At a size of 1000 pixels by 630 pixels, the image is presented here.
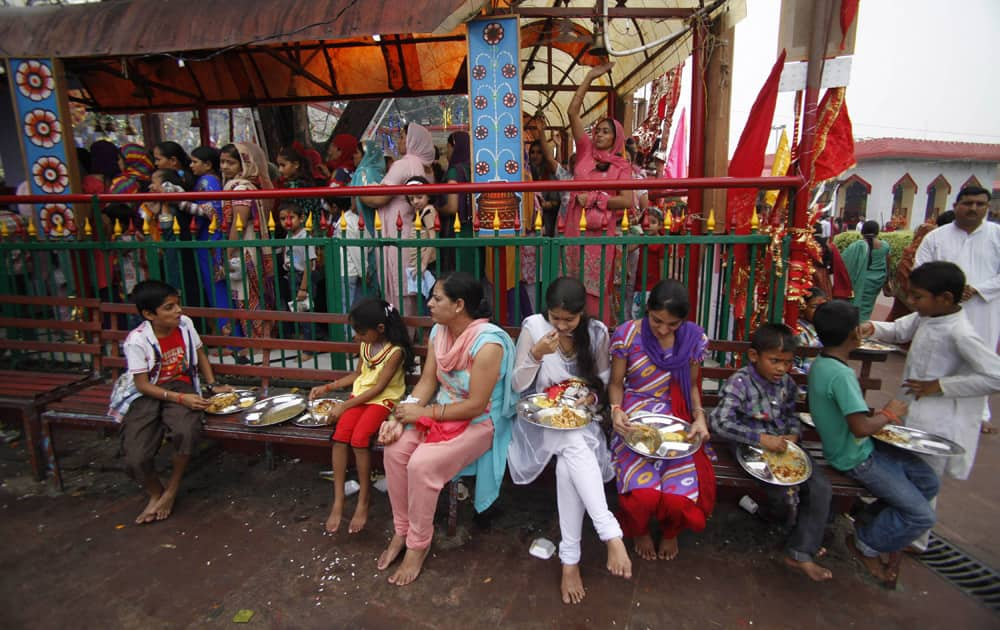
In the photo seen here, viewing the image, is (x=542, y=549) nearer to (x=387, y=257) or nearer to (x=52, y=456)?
(x=387, y=257)

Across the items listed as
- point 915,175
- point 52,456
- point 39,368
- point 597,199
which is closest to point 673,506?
point 597,199

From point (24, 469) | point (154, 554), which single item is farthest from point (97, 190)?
point (154, 554)

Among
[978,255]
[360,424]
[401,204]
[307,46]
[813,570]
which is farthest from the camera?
[307,46]

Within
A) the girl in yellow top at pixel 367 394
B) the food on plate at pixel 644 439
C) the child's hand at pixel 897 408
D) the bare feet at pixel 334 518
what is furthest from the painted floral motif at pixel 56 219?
the child's hand at pixel 897 408

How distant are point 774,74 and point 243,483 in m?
4.32

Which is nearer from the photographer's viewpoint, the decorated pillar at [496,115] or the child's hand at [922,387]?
the child's hand at [922,387]

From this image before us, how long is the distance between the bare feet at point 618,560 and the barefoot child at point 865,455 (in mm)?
1129

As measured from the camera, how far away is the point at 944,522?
2.84 meters

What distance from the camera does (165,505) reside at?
9.44ft

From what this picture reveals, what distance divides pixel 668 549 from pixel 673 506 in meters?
0.34

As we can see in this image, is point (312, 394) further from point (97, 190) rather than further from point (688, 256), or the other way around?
point (97, 190)

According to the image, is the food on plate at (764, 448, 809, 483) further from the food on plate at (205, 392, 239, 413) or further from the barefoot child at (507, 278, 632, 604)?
the food on plate at (205, 392, 239, 413)

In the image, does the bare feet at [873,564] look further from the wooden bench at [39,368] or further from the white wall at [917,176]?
the white wall at [917,176]

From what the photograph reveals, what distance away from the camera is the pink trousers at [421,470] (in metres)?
2.40
